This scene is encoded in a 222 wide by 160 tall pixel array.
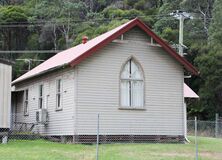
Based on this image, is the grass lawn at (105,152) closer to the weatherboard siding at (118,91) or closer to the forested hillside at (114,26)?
the weatherboard siding at (118,91)

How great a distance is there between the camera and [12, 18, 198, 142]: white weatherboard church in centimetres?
2434

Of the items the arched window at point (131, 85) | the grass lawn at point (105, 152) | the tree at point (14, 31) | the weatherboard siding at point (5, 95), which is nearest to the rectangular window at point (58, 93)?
the arched window at point (131, 85)

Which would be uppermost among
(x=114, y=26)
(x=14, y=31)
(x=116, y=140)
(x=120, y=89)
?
(x=14, y=31)

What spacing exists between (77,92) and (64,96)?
Answer: 1.66 meters

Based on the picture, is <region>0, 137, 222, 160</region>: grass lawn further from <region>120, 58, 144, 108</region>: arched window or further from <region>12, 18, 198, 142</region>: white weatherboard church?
<region>120, 58, 144, 108</region>: arched window

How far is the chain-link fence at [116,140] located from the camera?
20.0 meters

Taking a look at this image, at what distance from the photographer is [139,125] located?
1003 inches

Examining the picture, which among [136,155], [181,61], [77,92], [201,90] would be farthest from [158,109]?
[201,90]

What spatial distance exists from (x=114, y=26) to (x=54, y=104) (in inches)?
1225

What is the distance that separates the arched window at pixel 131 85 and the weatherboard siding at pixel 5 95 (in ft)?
17.9

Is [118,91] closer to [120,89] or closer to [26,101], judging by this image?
[120,89]

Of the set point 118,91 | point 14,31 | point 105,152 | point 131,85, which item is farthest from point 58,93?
point 14,31

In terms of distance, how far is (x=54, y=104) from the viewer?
27.1 m

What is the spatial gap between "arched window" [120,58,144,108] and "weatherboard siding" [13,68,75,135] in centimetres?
254
